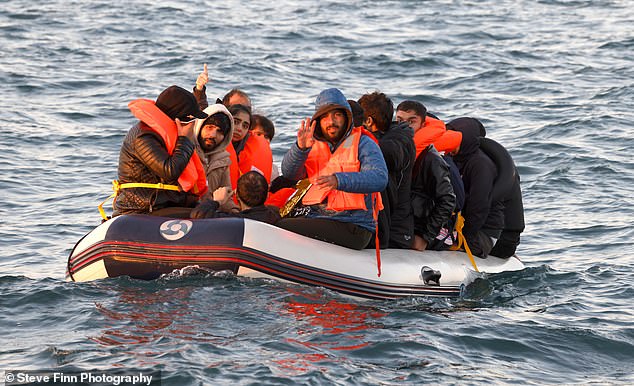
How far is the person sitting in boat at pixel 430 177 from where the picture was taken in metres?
8.91

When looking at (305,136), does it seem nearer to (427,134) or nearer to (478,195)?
(427,134)

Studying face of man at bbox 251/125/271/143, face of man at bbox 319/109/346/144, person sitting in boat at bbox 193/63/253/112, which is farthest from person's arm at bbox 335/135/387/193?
face of man at bbox 251/125/271/143

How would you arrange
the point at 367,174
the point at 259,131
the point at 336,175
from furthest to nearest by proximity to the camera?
1. the point at 259,131
2. the point at 367,174
3. the point at 336,175

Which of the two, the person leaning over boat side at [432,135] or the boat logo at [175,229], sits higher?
the person leaning over boat side at [432,135]

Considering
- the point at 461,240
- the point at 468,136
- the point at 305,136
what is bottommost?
the point at 461,240

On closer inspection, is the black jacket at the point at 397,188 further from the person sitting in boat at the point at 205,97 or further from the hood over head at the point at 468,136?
the person sitting in boat at the point at 205,97

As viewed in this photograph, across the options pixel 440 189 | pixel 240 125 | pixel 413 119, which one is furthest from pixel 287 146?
pixel 440 189

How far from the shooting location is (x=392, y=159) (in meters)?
8.47

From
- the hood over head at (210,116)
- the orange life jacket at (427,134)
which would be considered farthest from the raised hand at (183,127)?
the orange life jacket at (427,134)

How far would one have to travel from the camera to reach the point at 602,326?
8281 millimetres

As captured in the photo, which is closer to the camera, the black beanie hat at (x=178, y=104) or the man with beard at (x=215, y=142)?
the black beanie hat at (x=178, y=104)

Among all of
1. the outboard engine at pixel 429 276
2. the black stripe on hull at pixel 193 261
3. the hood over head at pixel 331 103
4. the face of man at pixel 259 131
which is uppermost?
the hood over head at pixel 331 103

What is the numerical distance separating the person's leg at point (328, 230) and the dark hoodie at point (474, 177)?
134 cm

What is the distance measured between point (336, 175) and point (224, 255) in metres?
1.08
